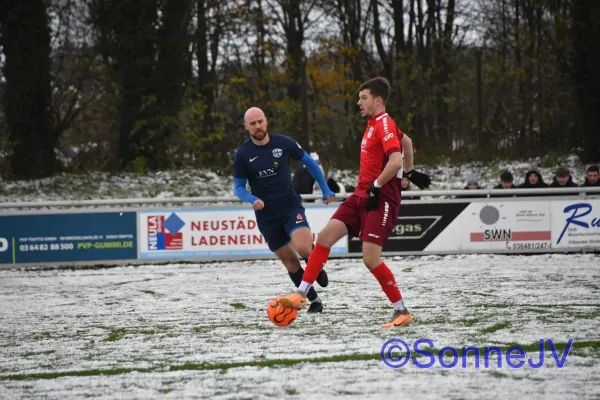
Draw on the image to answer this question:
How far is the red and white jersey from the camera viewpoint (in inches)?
308

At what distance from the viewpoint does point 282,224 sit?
9156mm

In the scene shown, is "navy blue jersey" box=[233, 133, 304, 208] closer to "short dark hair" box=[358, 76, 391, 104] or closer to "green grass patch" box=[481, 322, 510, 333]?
"short dark hair" box=[358, 76, 391, 104]

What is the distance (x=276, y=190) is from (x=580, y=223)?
8.52m

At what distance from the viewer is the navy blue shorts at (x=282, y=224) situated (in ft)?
29.6

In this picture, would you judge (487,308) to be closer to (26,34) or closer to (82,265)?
(82,265)

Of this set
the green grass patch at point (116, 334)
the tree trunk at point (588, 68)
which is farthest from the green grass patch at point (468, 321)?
the tree trunk at point (588, 68)

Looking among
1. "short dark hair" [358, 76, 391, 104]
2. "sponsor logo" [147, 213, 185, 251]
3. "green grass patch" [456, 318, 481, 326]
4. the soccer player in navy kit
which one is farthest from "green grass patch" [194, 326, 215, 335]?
"sponsor logo" [147, 213, 185, 251]

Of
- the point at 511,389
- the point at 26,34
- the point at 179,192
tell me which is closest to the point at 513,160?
the point at 179,192

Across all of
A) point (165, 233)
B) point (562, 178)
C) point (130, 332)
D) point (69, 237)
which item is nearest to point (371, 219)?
point (130, 332)

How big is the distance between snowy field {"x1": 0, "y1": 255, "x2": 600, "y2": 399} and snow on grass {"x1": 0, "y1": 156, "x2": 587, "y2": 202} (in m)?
10.6

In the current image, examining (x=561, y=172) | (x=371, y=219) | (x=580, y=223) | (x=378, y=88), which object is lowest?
(x=580, y=223)

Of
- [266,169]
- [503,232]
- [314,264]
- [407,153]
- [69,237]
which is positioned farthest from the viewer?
[69,237]

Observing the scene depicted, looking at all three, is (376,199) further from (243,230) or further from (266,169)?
(243,230)

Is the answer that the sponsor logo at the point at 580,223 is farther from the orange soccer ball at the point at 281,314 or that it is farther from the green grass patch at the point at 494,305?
the orange soccer ball at the point at 281,314
